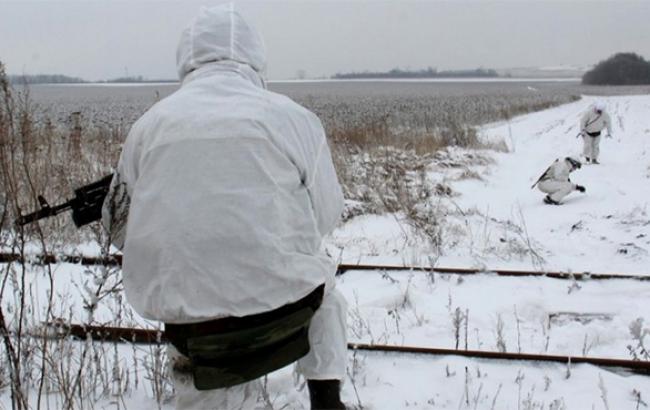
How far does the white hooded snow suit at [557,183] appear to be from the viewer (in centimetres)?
929

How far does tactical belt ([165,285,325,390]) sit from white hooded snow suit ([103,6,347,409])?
0.19 ft

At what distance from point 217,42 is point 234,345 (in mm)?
1177

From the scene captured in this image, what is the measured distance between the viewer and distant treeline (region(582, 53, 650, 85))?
10144cm

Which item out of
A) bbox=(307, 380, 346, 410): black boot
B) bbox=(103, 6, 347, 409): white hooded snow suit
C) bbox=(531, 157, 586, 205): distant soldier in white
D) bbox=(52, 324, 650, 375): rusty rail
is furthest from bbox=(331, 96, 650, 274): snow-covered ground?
bbox=(103, 6, 347, 409): white hooded snow suit

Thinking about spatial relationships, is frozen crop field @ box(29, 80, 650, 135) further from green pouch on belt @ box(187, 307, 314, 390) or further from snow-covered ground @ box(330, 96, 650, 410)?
green pouch on belt @ box(187, 307, 314, 390)

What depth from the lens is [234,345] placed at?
1.93 meters

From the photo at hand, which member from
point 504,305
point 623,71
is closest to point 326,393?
point 504,305

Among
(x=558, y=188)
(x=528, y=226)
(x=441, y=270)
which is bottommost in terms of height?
(x=528, y=226)

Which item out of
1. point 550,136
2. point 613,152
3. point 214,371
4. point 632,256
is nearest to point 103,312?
point 214,371

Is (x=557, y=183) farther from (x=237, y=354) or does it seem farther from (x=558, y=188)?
(x=237, y=354)

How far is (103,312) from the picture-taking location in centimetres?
454

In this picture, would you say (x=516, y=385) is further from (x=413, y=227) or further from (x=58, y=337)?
(x=413, y=227)

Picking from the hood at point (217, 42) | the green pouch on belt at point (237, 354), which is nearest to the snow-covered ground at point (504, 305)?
the green pouch on belt at point (237, 354)

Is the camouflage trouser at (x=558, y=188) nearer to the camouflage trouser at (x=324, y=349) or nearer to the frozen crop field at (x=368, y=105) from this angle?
the frozen crop field at (x=368, y=105)
